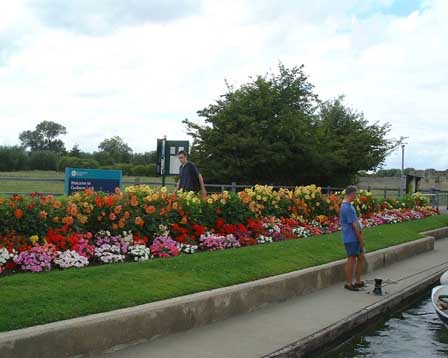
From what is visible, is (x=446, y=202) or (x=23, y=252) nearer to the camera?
(x=23, y=252)

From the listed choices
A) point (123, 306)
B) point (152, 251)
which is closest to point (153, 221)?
point (152, 251)

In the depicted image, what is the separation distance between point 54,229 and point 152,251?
1.63 meters

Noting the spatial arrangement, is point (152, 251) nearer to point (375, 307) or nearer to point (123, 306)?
point (123, 306)

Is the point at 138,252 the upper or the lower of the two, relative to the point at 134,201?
lower

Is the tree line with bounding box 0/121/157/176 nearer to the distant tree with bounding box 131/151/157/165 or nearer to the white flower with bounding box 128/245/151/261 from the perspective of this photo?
the distant tree with bounding box 131/151/157/165

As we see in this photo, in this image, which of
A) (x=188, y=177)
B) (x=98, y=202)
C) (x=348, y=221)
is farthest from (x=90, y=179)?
(x=348, y=221)

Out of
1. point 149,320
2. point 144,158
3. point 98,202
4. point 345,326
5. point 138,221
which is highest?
point 144,158

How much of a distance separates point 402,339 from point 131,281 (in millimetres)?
3667

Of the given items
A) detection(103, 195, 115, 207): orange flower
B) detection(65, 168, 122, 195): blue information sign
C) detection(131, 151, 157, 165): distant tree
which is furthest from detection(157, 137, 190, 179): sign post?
detection(131, 151, 157, 165): distant tree

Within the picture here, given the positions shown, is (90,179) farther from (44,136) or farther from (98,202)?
(44,136)

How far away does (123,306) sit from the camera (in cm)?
610

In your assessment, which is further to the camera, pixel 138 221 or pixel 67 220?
pixel 138 221

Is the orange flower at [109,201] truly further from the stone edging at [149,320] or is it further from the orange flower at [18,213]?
the stone edging at [149,320]

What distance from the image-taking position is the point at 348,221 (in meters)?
9.45
